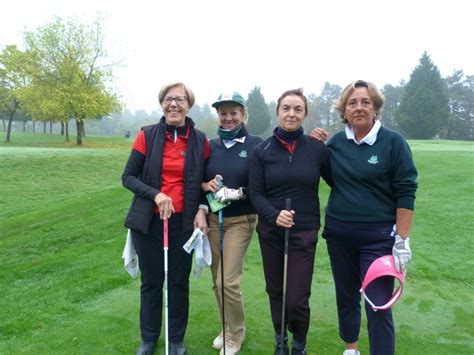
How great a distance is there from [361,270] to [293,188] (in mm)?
818

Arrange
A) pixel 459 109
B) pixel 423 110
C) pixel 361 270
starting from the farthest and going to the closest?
1. pixel 459 109
2. pixel 423 110
3. pixel 361 270

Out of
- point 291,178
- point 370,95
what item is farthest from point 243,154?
point 370,95

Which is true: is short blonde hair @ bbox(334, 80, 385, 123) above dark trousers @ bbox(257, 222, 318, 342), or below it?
above

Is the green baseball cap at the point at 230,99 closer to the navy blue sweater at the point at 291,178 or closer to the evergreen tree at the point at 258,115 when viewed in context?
the navy blue sweater at the point at 291,178

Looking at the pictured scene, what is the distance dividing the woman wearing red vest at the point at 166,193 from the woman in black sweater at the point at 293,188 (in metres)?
0.53

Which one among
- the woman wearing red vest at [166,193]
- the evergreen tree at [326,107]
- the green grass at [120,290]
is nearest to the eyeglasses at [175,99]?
the woman wearing red vest at [166,193]

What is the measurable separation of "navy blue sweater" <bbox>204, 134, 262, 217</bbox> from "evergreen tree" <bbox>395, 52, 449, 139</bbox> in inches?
2008

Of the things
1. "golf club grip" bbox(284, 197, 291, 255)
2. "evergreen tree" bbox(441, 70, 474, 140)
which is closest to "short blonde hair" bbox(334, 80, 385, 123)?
"golf club grip" bbox(284, 197, 291, 255)

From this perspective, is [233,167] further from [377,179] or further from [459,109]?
[459,109]

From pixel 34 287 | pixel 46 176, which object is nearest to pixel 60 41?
pixel 46 176

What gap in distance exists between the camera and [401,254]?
112 inches

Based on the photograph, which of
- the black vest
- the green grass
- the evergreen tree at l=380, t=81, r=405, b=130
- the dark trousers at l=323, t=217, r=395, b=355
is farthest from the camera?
the evergreen tree at l=380, t=81, r=405, b=130

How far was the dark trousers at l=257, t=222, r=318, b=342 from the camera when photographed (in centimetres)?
325

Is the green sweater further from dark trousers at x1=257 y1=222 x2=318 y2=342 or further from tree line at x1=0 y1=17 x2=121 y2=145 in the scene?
tree line at x1=0 y1=17 x2=121 y2=145
